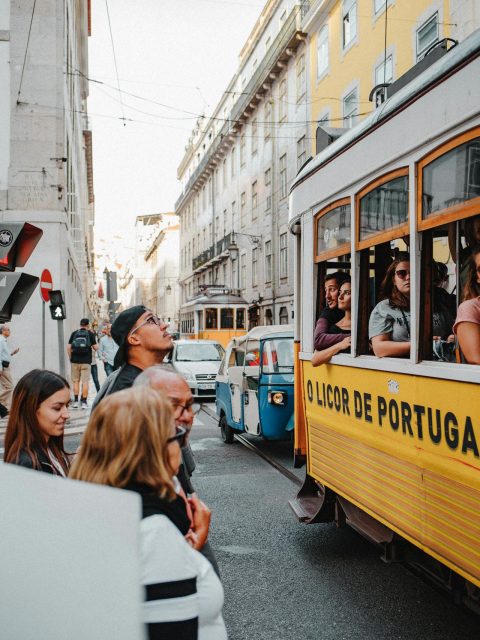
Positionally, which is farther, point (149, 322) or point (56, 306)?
point (56, 306)

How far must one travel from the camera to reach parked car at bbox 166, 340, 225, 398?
17969 millimetres

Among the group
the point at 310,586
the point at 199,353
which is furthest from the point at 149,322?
the point at 199,353

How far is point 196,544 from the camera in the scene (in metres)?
2.08

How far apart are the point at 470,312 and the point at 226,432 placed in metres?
8.21

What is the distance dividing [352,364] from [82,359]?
11.4 meters

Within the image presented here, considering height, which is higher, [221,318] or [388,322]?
[388,322]

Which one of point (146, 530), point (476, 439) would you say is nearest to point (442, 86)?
point (476, 439)

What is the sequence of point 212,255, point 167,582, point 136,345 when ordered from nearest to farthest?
point 167,582 → point 136,345 → point 212,255

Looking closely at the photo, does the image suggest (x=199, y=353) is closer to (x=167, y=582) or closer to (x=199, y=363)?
(x=199, y=363)

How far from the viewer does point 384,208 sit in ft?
13.7

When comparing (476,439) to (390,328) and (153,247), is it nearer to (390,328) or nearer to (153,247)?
(390,328)

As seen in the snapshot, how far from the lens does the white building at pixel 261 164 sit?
31.9m

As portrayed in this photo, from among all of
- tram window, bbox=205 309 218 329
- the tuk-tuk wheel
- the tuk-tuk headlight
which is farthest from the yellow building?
the tuk-tuk headlight

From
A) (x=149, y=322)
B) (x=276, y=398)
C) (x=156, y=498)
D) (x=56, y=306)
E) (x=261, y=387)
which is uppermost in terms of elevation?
(x=56, y=306)
